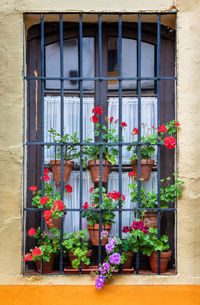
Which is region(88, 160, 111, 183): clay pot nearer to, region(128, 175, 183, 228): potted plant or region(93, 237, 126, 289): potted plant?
region(128, 175, 183, 228): potted plant

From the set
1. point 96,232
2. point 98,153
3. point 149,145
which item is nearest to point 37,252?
point 96,232

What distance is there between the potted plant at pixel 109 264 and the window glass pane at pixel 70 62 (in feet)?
→ 5.06

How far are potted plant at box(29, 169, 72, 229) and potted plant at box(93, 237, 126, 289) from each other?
0.52 m

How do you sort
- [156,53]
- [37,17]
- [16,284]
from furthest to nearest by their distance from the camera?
[156,53], [37,17], [16,284]

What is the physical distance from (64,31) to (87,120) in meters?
0.93

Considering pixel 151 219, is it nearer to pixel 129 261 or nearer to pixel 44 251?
pixel 129 261

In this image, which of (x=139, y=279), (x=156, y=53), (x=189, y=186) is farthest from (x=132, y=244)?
(x=156, y=53)

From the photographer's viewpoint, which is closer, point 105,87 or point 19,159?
point 19,159

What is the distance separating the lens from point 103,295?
3.53m

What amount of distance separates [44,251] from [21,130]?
111cm

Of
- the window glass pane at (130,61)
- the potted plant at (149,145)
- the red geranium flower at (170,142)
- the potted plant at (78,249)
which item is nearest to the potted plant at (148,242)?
the potted plant at (78,249)

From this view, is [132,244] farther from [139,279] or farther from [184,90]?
[184,90]

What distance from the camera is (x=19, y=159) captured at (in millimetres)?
3617

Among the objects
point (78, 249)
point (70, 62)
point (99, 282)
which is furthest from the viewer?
point (70, 62)
